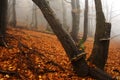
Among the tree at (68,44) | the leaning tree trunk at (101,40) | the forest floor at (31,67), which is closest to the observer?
the forest floor at (31,67)

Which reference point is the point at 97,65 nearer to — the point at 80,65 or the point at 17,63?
the point at 80,65

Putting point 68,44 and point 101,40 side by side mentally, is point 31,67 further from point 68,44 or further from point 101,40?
point 101,40

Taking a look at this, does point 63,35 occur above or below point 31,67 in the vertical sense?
above

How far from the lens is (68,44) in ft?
20.2

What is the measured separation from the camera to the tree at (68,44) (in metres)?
6.08

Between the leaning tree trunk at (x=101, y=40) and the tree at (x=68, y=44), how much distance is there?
0.89 m

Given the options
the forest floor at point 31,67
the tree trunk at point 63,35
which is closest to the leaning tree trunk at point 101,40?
the forest floor at point 31,67

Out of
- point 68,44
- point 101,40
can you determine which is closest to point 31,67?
point 68,44

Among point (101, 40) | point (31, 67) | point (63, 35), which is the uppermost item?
point (63, 35)

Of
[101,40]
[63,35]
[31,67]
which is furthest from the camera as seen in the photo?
[101,40]

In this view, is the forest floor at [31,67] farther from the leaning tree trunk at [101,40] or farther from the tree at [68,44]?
the leaning tree trunk at [101,40]

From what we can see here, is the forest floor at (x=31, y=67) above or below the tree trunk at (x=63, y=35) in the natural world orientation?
below

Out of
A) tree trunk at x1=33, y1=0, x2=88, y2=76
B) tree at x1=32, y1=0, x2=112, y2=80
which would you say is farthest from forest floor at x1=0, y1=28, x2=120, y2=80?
tree trunk at x1=33, y1=0, x2=88, y2=76

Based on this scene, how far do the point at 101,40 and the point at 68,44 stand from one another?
4.88 feet
